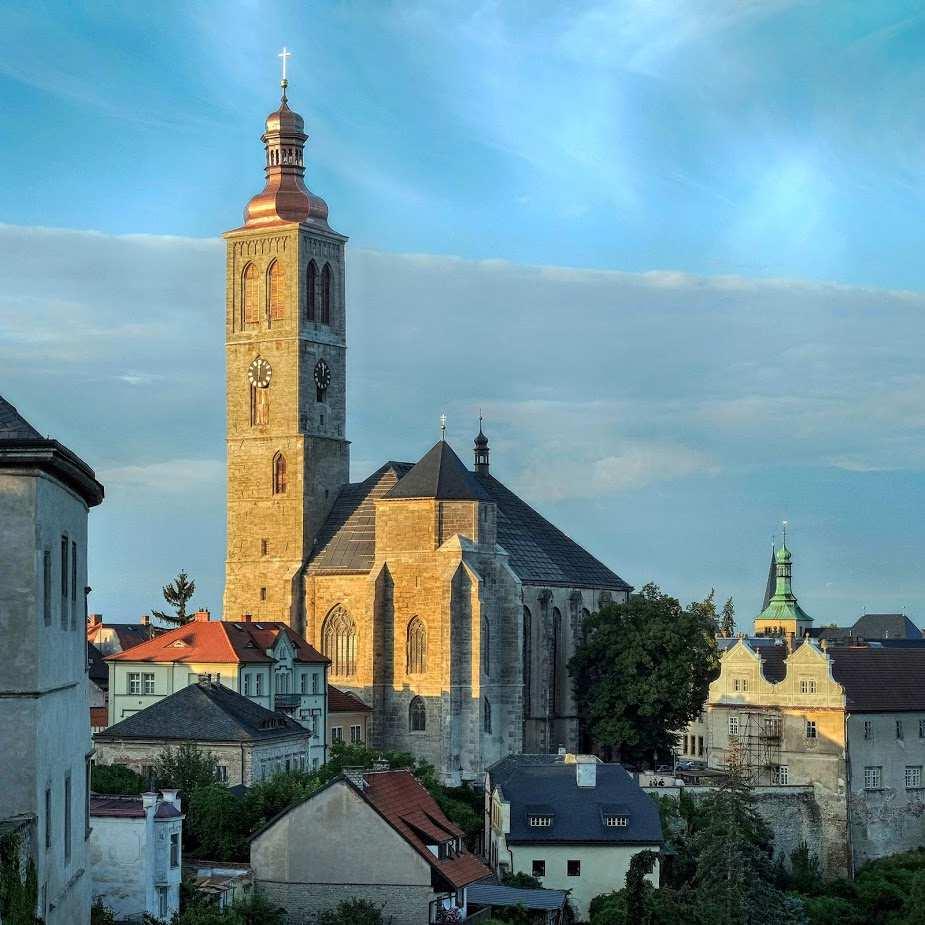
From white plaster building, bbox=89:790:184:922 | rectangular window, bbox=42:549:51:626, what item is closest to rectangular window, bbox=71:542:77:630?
rectangular window, bbox=42:549:51:626

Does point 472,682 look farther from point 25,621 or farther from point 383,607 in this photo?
point 25,621

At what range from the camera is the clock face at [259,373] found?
8675 cm

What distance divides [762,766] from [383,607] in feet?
54.7

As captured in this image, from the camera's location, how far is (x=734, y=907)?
5641 cm

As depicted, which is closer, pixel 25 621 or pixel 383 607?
pixel 25 621

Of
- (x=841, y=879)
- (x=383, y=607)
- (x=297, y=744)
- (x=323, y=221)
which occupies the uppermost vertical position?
(x=323, y=221)

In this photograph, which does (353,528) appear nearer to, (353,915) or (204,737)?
(204,737)

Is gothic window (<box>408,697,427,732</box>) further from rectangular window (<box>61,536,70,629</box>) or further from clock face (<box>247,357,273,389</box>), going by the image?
rectangular window (<box>61,536,70,629</box>)

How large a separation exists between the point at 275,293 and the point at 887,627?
271ft

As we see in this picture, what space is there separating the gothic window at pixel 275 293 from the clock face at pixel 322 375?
9.15 ft

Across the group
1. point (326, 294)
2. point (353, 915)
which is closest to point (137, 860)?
point (353, 915)

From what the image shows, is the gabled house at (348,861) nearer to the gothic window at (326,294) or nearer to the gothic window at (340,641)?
the gothic window at (340,641)

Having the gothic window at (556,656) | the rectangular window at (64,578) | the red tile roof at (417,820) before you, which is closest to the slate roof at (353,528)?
the gothic window at (556,656)

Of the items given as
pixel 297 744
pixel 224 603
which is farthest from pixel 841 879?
pixel 224 603
